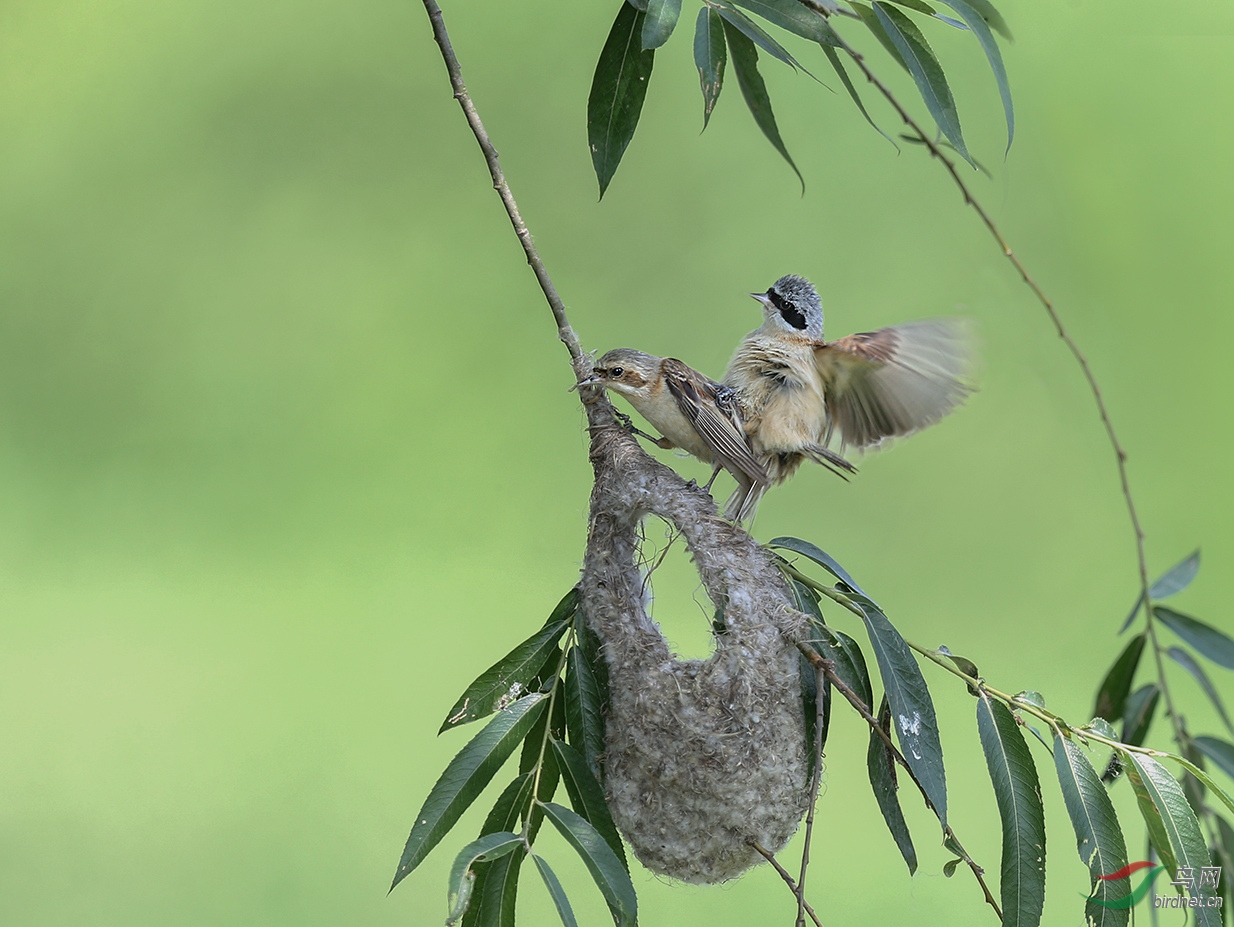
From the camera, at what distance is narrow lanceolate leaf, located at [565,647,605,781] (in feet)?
4.78

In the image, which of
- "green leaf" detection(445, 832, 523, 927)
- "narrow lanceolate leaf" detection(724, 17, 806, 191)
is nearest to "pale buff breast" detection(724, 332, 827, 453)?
"narrow lanceolate leaf" detection(724, 17, 806, 191)

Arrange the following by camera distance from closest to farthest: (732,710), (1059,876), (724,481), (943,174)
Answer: (732,710), (724,481), (1059,876), (943,174)

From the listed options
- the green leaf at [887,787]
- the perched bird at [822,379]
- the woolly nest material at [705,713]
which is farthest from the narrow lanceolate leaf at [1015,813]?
the perched bird at [822,379]

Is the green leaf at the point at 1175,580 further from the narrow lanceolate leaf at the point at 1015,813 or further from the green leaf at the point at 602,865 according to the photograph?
the green leaf at the point at 602,865

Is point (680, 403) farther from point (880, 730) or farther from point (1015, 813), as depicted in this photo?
point (1015, 813)

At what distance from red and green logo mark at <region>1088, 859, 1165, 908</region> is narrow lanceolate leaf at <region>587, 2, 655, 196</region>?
110cm

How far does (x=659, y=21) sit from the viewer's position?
4.22 ft

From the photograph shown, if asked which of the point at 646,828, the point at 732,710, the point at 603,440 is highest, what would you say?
the point at 603,440

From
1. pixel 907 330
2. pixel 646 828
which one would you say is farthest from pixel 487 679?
pixel 907 330

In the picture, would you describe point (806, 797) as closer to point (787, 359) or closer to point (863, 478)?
point (787, 359)

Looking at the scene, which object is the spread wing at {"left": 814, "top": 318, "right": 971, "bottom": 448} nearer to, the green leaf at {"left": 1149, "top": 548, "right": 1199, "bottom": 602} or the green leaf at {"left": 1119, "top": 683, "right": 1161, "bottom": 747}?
the green leaf at {"left": 1149, "top": 548, "right": 1199, "bottom": 602}

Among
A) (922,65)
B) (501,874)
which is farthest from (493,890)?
(922,65)

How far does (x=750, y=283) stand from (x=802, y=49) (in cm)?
85

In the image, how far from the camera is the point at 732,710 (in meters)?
1.40
